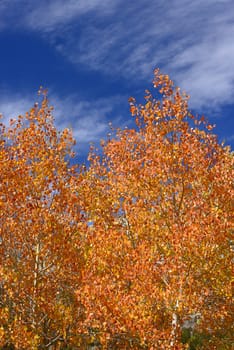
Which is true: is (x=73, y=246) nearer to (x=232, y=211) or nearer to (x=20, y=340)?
(x=20, y=340)

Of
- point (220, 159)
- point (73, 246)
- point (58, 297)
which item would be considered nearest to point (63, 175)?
point (73, 246)

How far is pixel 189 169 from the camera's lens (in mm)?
21875

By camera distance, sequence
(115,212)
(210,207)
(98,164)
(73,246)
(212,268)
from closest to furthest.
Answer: (212,268)
(210,207)
(73,246)
(115,212)
(98,164)

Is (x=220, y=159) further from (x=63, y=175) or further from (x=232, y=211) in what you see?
(x=63, y=175)

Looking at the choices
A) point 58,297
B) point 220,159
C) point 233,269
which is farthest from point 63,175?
point 233,269

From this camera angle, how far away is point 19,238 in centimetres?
2186

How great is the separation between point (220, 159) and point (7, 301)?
44.2 feet

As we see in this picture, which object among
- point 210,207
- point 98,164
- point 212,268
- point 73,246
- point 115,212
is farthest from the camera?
point 98,164

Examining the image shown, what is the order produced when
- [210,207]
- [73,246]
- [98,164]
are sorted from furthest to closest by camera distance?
[98,164] < [73,246] < [210,207]

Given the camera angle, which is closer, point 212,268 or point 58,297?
point 212,268

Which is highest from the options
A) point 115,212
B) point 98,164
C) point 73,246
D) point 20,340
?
point 98,164

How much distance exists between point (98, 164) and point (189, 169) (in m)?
11.3

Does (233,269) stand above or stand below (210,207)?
below

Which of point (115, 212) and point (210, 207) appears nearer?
point (210, 207)
